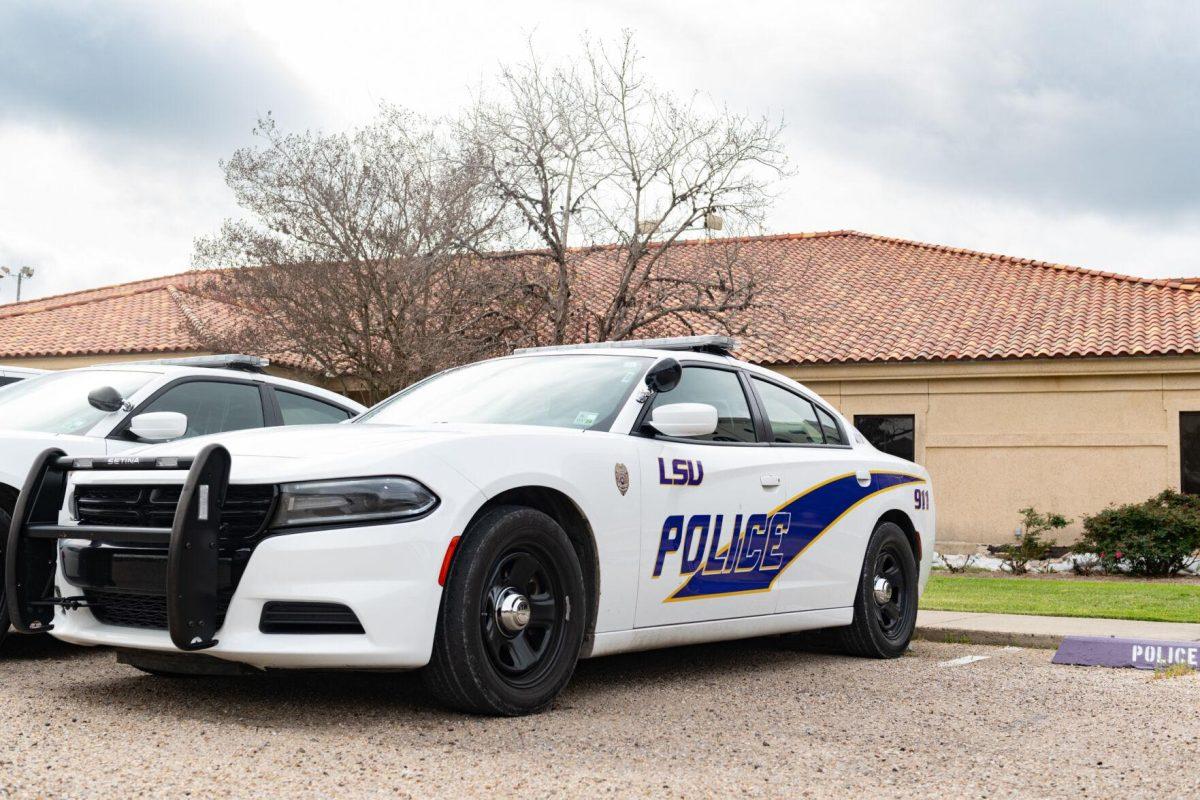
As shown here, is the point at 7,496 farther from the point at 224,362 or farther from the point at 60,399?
the point at 224,362

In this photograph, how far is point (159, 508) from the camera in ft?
16.7

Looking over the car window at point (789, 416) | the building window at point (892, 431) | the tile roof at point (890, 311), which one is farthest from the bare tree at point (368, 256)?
the car window at point (789, 416)

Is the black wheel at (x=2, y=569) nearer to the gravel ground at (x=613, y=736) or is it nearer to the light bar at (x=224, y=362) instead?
the gravel ground at (x=613, y=736)

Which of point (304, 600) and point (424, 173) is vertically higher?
point (424, 173)

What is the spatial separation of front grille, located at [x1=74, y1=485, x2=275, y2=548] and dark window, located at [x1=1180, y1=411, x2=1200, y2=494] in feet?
68.3

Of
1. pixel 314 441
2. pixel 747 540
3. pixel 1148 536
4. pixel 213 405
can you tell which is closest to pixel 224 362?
pixel 213 405

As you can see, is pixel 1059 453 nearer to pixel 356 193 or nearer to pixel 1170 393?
pixel 1170 393

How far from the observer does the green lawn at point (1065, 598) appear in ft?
37.2

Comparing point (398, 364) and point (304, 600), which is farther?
point (398, 364)

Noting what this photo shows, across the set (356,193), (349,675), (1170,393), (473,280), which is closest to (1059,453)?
(1170,393)

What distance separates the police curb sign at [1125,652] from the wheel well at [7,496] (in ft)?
19.1

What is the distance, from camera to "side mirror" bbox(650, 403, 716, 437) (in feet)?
19.0

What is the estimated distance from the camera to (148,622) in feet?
16.7

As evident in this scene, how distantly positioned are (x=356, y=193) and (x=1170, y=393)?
14.0 metres
